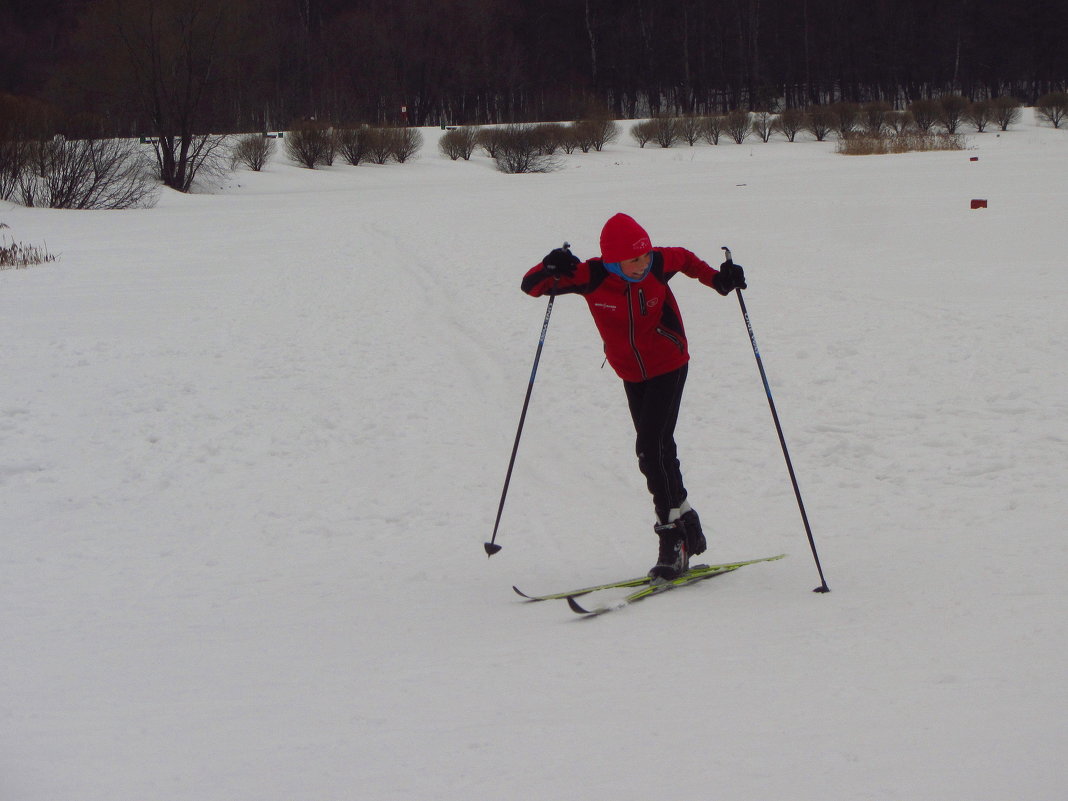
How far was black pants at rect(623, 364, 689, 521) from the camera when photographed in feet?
14.4

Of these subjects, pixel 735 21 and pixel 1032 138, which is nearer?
pixel 1032 138

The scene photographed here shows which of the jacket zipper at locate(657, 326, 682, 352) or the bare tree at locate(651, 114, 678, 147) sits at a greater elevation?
the bare tree at locate(651, 114, 678, 147)

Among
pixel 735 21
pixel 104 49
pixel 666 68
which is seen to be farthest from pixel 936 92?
pixel 104 49

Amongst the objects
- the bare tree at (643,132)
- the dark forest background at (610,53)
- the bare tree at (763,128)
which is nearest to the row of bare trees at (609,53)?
the dark forest background at (610,53)

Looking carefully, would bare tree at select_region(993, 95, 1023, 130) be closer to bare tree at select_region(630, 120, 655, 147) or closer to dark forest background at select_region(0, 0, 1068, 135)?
bare tree at select_region(630, 120, 655, 147)

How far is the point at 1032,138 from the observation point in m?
39.0

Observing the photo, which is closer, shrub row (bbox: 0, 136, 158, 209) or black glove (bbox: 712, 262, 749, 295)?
black glove (bbox: 712, 262, 749, 295)

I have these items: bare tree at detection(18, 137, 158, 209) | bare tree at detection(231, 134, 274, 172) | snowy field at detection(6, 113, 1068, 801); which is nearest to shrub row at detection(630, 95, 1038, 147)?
bare tree at detection(231, 134, 274, 172)

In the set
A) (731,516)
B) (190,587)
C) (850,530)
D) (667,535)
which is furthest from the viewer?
(731,516)

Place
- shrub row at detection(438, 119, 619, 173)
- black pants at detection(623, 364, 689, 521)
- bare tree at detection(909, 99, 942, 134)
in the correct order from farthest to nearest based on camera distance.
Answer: bare tree at detection(909, 99, 942, 134), shrub row at detection(438, 119, 619, 173), black pants at detection(623, 364, 689, 521)

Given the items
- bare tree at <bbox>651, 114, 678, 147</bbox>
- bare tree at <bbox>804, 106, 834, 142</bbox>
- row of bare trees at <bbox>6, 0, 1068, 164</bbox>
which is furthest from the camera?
row of bare trees at <bbox>6, 0, 1068, 164</bbox>

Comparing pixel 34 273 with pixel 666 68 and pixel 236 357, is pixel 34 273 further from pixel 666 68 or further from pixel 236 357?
pixel 666 68

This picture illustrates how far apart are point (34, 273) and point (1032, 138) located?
38.1 metres

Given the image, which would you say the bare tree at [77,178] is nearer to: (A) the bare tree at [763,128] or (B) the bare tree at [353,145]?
(B) the bare tree at [353,145]
